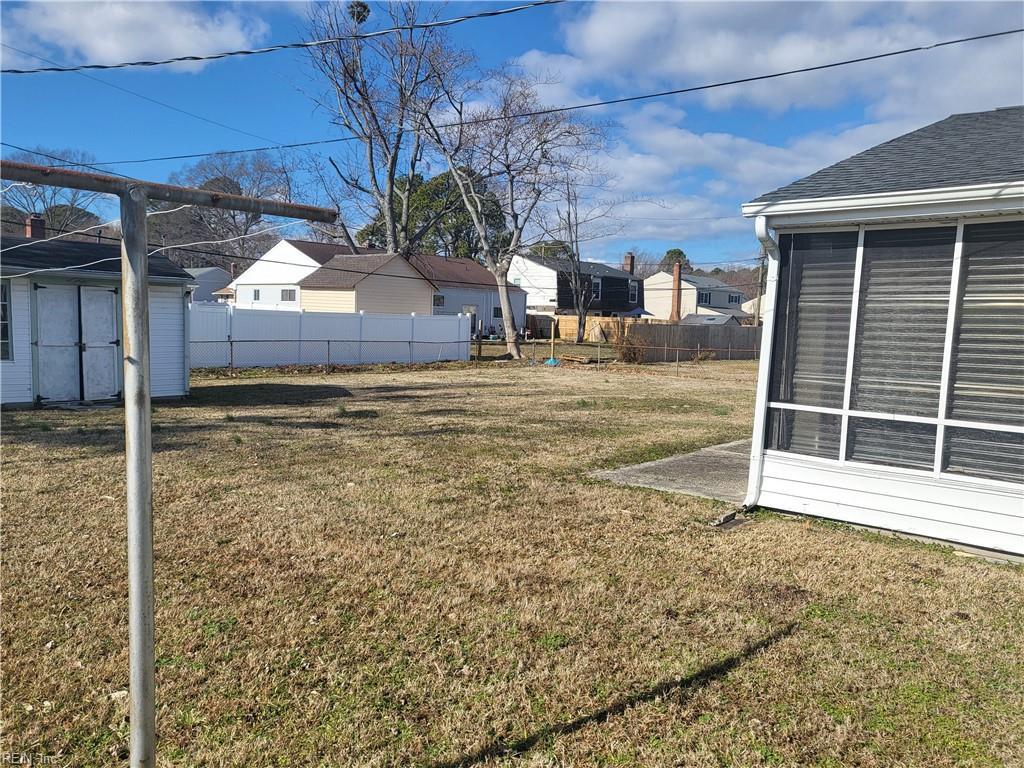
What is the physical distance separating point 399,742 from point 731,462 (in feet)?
22.2

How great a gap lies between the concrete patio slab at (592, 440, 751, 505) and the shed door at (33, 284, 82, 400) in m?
9.79

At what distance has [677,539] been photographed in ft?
18.9

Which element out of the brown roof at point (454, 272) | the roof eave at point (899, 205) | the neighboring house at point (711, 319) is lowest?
the neighboring house at point (711, 319)

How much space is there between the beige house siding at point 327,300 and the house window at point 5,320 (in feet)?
64.8

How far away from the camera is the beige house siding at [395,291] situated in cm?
3209

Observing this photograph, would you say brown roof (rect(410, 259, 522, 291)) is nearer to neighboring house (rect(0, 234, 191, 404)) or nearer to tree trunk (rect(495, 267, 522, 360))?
tree trunk (rect(495, 267, 522, 360))

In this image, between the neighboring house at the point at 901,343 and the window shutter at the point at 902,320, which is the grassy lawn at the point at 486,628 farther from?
the window shutter at the point at 902,320

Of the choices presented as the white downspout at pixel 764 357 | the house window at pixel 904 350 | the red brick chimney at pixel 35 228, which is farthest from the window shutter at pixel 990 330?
the red brick chimney at pixel 35 228

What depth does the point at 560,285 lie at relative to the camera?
51.7 meters

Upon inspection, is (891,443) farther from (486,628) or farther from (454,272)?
(454,272)

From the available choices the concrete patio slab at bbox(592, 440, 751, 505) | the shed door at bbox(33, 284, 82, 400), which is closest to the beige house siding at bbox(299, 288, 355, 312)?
the shed door at bbox(33, 284, 82, 400)

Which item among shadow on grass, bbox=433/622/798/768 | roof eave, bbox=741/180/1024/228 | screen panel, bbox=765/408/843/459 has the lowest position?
shadow on grass, bbox=433/622/798/768

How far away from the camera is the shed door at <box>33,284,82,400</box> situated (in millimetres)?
12250

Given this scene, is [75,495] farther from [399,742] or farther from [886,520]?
[886,520]
